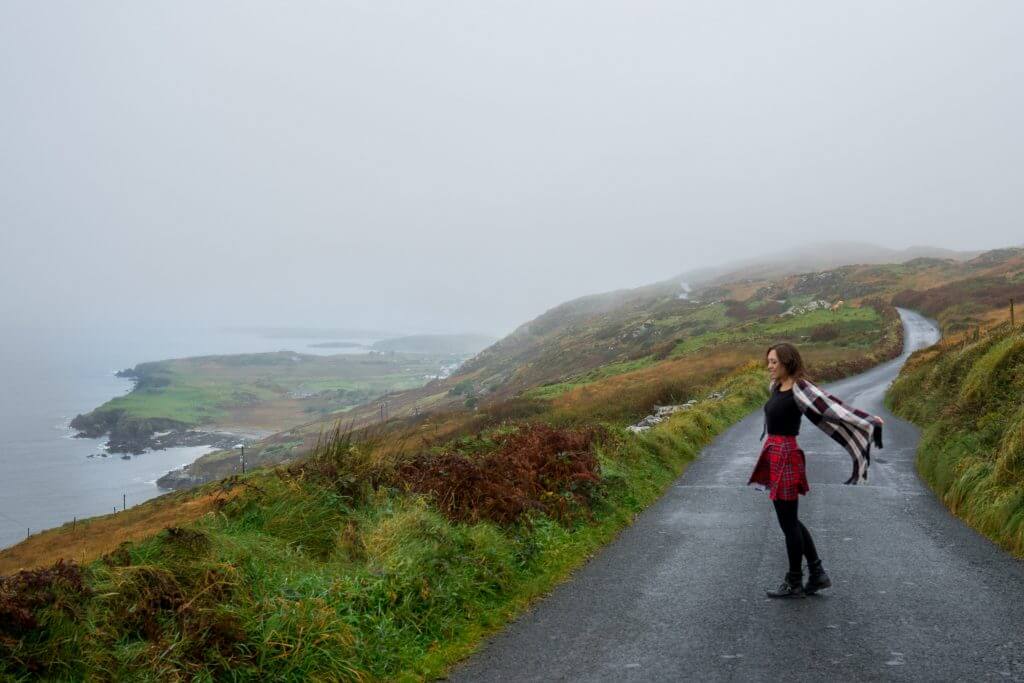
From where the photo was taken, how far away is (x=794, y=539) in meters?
7.04

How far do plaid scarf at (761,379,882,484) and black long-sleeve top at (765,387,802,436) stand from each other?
57 millimetres

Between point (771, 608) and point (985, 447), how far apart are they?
6.96 meters

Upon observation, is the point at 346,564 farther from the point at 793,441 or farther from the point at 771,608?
the point at 793,441

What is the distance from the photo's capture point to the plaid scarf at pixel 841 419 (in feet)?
22.3

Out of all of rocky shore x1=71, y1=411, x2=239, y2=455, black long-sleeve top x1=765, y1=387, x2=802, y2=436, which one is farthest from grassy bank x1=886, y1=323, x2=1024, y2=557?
rocky shore x1=71, y1=411, x2=239, y2=455

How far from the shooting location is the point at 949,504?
10.9 m

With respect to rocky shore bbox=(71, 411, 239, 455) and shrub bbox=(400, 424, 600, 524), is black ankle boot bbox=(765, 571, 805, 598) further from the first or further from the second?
rocky shore bbox=(71, 411, 239, 455)

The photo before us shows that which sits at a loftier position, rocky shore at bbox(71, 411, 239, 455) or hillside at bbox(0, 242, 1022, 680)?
hillside at bbox(0, 242, 1022, 680)

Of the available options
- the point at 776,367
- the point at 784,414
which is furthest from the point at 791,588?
the point at 776,367

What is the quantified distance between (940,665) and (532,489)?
230 inches

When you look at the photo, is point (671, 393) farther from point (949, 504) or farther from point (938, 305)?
point (938, 305)

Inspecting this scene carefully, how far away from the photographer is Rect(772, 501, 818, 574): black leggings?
7027 millimetres

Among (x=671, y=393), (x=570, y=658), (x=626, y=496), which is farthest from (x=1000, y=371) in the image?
(x=671, y=393)

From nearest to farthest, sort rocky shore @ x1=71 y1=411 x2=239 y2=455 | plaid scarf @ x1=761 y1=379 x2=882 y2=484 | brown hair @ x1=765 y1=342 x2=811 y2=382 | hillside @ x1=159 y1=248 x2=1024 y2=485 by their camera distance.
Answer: plaid scarf @ x1=761 y1=379 x2=882 y2=484
brown hair @ x1=765 y1=342 x2=811 y2=382
hillside @ x1=159 y1=248 x2=1024 y2=485
rocky shore @ x1=71 y1=411 x2=239 y2=455
